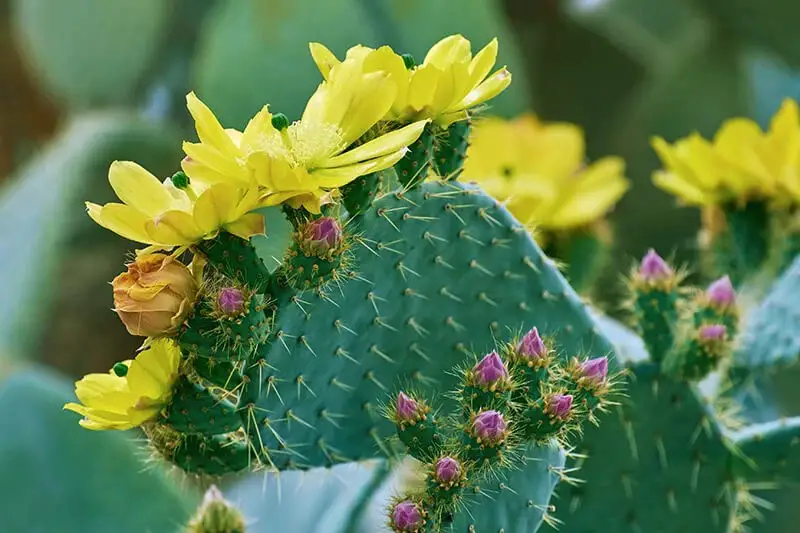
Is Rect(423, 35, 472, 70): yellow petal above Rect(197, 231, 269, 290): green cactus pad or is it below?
above

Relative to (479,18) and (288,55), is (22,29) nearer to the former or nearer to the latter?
(288,55)

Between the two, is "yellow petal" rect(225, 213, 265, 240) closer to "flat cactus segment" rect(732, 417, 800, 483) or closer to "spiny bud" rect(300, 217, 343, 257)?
"spiny bud" rect(300, 217, 343, 257)

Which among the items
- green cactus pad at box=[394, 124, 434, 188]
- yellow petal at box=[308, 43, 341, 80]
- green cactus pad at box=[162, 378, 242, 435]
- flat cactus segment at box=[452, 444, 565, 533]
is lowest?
flat cactus segment at box=[452, 444, 565, 533]

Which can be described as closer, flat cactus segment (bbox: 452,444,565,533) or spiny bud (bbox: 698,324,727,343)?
flat cactus segment (bbox: 452,444,565,533)

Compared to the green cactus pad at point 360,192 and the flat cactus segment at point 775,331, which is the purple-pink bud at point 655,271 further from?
the green cactus pad at point 360,192

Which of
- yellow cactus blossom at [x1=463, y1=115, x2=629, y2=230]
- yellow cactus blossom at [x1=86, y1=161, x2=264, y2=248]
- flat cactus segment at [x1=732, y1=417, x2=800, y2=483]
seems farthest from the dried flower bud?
yellow cactus blossom at [x1=463, y1=115, x2=629, y2=230]

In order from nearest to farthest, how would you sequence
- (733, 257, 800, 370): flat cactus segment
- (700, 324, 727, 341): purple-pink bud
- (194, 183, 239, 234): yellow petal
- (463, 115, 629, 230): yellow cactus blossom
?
1. (194, 183, 239, 234): yellow petal
2. (700, 324, 727, 341): purple-pink bud
3. (733, 257, 800, 370): flat cactus segment
4. (463, 115, 629, 230): yellow cactus blossom

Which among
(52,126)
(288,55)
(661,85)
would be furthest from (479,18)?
(52,126)

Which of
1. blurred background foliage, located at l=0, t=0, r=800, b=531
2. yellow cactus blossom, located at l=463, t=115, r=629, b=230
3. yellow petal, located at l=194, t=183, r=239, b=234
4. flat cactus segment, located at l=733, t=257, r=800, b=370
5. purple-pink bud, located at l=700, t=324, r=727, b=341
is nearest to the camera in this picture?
yellow petal, located at l=194, t=183, r=239, b=234

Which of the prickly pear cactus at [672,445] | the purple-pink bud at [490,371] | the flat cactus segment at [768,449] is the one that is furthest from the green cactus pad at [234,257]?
the flat cactus segment at [768,449]
